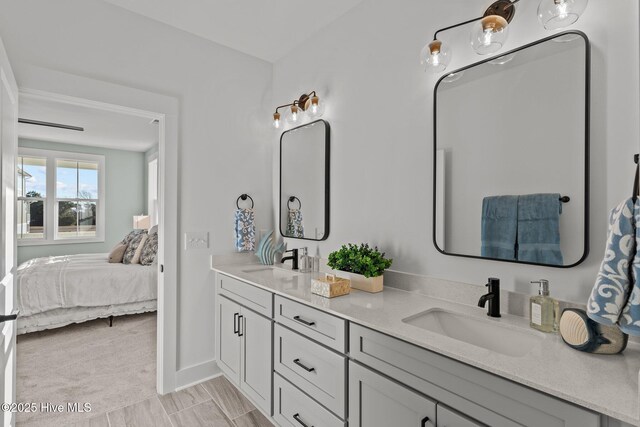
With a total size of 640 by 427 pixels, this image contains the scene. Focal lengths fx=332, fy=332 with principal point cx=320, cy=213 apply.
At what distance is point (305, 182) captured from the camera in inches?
98.1

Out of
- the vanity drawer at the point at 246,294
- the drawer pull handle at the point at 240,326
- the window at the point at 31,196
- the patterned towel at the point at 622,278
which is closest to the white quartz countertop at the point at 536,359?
the patterned towel at the point at 622,278

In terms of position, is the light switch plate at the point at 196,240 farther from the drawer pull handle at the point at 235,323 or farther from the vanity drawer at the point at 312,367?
the vanity drawer at the point at 312,367

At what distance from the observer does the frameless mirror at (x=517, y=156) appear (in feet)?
4.03

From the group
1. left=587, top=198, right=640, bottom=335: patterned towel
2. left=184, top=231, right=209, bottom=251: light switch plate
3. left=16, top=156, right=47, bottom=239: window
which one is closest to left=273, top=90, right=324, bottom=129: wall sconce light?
left=184, top=231, right=209, bottom=251: light switch plate

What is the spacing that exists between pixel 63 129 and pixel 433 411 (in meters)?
5.69

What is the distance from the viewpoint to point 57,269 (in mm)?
3578

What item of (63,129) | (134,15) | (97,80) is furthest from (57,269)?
(134,15)

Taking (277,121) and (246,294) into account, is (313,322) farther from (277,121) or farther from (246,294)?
A: (277,121)

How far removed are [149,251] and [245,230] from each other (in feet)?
7.13

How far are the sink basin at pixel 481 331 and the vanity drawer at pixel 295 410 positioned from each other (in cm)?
57

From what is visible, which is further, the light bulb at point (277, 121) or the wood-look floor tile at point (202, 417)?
the light bulb at point (277, 121)

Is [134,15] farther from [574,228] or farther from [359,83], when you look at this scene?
[574,228]

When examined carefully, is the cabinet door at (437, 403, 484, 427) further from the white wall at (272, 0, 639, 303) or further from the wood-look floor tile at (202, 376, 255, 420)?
the wood-look floor tile at (202, 376, 255, 420)

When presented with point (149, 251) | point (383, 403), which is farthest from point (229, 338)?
point (149, 251)
